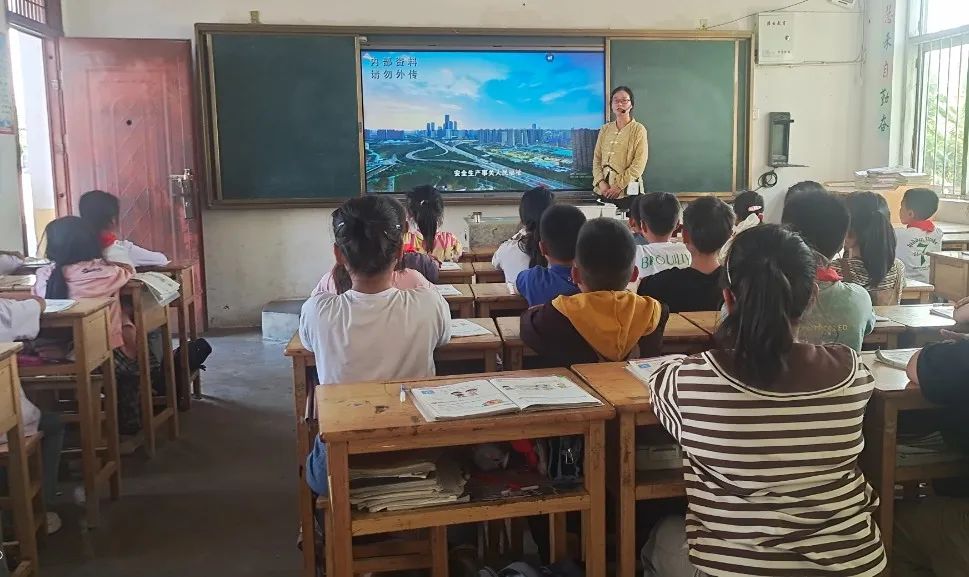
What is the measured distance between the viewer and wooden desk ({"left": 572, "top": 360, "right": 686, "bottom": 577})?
1.64 m

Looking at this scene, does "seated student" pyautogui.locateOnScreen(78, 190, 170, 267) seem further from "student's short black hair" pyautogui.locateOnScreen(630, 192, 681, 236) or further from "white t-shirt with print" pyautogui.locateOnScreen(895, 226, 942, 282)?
"white t-shirt with print" pyautogui.locateOnScreen(895, 226, 942, 282)

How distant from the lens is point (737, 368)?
1.37 metres

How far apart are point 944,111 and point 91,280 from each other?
5757 millimetres

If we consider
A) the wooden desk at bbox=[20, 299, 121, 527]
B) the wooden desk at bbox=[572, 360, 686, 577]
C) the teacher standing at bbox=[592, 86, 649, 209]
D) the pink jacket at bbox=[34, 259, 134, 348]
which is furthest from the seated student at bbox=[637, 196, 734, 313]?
the teacher standing at bbox=[592, 86, 649, 209]

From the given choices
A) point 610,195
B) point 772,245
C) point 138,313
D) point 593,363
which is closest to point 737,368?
point 772,245

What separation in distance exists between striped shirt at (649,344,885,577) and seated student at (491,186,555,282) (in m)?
1.96

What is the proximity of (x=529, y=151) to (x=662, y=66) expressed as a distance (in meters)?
1.22

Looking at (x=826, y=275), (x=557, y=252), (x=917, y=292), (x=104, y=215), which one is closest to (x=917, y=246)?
(x=917, y=292)

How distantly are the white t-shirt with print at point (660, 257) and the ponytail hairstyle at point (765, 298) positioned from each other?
5.79 ft

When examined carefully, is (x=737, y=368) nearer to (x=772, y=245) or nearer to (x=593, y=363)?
(x=772, y=245)

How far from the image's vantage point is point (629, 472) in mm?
1688

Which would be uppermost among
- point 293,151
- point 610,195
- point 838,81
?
point 838,81

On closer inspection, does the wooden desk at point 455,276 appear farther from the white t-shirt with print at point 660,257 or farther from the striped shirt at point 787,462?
the striped shirt at point 787,462

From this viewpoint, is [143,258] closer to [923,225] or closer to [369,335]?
[369,335]
